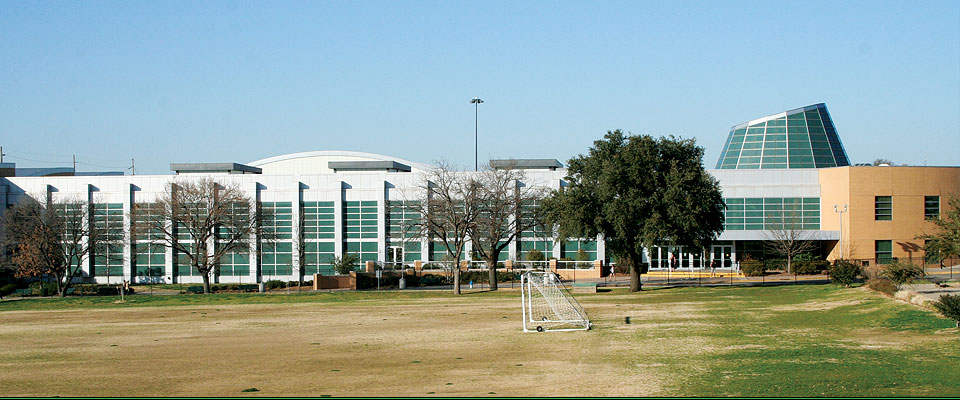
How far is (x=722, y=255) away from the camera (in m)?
86.0

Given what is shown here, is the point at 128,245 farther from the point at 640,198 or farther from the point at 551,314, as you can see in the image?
the point at 551,314

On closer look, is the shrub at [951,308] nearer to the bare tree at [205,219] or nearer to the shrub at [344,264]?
the bare tree at [205,219]

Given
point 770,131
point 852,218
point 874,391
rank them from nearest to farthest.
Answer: point 874,391 → point 852,218 → point 770,131

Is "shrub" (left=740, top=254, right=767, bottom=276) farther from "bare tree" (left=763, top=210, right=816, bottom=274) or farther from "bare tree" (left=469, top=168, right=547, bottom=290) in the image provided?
"bare tree" (left=469, top=168, right=547, bottom=290)

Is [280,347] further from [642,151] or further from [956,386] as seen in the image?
[642,151]

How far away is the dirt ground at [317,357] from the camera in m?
19.5

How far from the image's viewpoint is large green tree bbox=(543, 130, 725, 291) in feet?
173

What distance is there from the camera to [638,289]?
56719 millimetres

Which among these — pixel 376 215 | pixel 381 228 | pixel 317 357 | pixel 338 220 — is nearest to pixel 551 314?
pixel 317 357

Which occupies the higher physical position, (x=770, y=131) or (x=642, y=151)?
(x=770, y=131)

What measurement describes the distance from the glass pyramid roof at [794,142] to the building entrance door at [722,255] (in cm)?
2199

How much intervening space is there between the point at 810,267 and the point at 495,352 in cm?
5334

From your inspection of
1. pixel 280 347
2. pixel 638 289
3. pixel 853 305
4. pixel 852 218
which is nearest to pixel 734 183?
pixel 852 218

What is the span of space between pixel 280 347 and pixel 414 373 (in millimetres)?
8046
